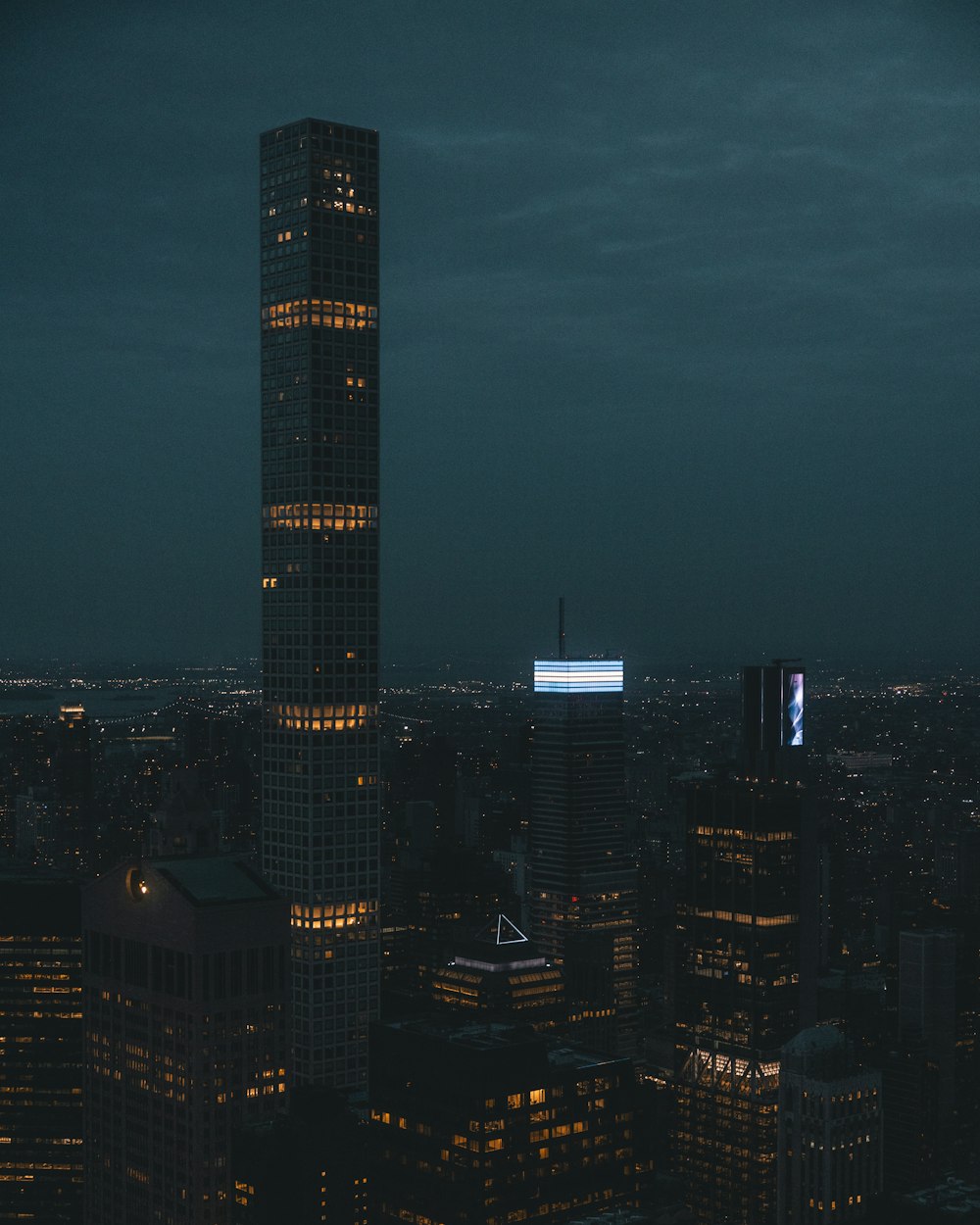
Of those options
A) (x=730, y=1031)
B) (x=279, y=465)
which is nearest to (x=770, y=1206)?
(x=730, y=1031)

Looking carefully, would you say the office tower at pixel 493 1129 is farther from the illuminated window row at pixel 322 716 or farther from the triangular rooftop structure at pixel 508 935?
the triangular rooftop structure at pixel 508 935

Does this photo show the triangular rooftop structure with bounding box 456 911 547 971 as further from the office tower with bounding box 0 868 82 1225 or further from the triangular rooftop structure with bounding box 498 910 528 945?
the office tower with bounding box 0 868 82 1225

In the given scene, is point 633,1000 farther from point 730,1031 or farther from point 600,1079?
point 600,1079

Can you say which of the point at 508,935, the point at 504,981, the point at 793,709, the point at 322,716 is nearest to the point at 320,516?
the point at 322,716

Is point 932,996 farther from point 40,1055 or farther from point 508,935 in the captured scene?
point 40,1055

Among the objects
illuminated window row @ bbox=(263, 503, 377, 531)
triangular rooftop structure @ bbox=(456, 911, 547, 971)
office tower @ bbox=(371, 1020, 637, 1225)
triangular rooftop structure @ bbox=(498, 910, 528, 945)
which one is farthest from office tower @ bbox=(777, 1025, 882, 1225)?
Result: illuminated window row @ bbox=(263, 503, 377, 531)

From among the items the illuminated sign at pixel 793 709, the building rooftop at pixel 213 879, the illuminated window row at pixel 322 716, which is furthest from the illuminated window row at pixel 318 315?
the illuminated sign at pixel 793 709
